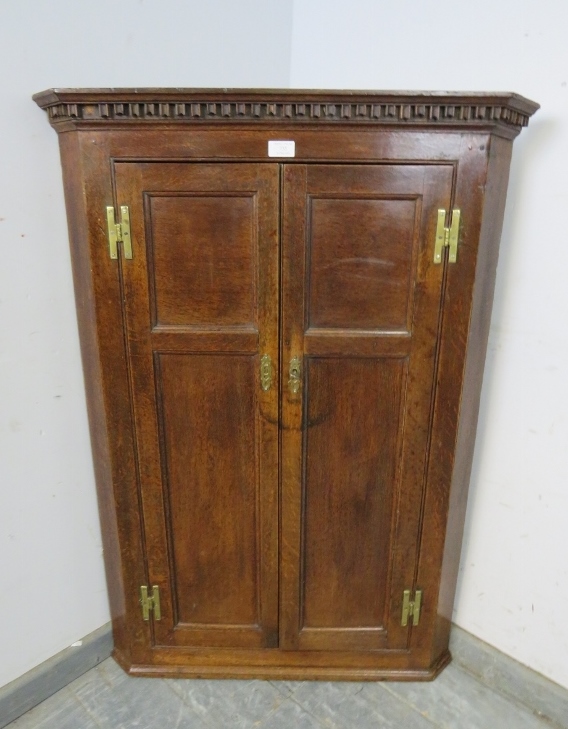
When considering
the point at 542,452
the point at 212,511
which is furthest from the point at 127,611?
the point at 542,452

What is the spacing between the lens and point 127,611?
1532 millimetres

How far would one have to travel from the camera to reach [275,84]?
1722 mm

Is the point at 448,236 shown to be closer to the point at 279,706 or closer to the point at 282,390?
the point at 282,390

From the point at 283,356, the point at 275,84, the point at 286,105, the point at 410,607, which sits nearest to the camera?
the point at 286,105

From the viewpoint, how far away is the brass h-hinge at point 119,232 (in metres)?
1.20

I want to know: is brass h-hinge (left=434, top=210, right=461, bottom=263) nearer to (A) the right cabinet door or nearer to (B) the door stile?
(A) the right cabinet door

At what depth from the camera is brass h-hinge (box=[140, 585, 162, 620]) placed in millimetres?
1506

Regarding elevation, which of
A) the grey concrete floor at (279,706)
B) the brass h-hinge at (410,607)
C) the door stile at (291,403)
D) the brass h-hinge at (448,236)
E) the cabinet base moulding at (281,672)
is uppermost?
the brass h-hinge at (448,236)

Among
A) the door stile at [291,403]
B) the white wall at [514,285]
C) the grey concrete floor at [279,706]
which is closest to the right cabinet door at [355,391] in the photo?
the door stile at [291,403]

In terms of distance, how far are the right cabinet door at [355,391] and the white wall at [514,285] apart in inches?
10.7

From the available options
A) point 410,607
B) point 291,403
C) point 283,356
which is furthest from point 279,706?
point 283,356

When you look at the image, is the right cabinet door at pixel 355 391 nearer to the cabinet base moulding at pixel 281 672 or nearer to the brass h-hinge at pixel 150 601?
the cabinet base moulding at pixel 281 672

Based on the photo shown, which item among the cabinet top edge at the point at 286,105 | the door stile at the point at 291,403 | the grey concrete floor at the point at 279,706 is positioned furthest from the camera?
the grey concrete floor at the point at 279,706

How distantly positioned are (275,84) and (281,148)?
695 mm
